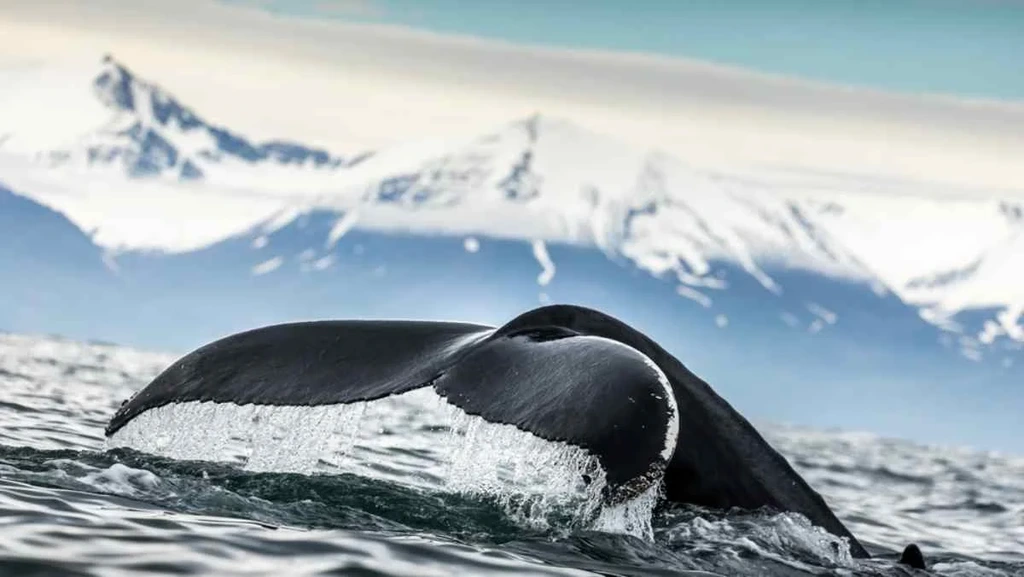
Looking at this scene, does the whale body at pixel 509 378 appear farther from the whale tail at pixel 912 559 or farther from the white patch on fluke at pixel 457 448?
the whale tail at pixel 912 559

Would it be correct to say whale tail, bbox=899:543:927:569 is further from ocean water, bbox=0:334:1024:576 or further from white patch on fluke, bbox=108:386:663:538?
white patch on fluke, bbox=108:386:663:538

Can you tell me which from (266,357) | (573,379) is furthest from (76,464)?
(573,379)

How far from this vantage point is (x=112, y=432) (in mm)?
Answer: 6754

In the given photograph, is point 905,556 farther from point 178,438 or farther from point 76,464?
point 76,464

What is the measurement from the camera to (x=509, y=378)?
619cm

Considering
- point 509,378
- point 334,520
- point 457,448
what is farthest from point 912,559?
point 334,520

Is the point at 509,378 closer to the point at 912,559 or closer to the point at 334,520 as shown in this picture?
the point at 334,520

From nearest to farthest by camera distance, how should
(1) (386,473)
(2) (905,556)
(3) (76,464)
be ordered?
(2) (905,556)
(3) (76,464)
(1) (386,473)

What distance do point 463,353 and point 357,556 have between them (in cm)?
86

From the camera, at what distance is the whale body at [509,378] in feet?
19.6

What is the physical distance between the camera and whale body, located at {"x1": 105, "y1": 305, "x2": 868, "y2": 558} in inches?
235

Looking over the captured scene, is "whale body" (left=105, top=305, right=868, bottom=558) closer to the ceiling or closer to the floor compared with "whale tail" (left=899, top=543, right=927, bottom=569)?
closer to the ceiling


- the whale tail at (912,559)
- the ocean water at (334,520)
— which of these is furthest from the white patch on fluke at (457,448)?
the whale tail at (912,559)

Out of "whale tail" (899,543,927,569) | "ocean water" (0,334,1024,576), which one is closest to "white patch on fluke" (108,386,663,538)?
"ocean water" (0,334,1024,576)
